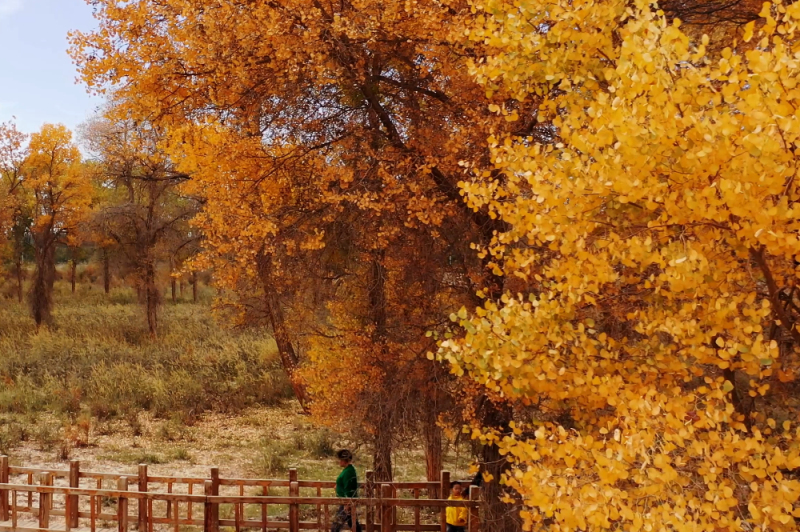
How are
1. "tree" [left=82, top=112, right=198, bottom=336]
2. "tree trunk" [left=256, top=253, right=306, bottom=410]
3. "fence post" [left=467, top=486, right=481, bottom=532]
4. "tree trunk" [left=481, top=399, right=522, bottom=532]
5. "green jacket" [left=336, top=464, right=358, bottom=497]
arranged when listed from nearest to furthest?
"tree trunk" [left=481, top=399, right=522, bottom=532] → "fence post" [left=467, top=486, right=481, bottom=532] → "green jacket" [left=336, top=464, right=358, bottom=497] → "tree trunk" [left=256, top=253, right=306, bottom=410] → "tree" [left=82, top=112, right=198, bottom=336]

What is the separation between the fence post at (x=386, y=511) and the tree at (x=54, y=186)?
87.6ft

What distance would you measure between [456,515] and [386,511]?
0.88m

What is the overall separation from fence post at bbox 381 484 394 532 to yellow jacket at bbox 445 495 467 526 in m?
0.72

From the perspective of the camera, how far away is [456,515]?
865 centimetres

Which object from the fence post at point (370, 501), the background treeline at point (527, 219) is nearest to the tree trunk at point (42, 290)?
the background treeline at point (527, 219)

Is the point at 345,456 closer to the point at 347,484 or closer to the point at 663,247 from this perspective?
the point at 347,484

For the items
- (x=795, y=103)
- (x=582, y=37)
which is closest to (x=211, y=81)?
(x=582, y=37)

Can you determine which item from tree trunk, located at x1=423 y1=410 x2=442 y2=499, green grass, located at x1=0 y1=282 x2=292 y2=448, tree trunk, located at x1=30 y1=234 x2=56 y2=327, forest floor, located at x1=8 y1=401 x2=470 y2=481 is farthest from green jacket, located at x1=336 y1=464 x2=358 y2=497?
tree trunk, located at x1=30 y1=234 x2=56 y2=327

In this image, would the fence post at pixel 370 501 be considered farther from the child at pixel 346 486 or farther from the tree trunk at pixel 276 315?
the tree trunk at pixel 276 315

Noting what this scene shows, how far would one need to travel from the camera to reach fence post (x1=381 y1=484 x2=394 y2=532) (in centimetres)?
855

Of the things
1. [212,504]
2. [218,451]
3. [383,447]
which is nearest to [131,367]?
[218,451]

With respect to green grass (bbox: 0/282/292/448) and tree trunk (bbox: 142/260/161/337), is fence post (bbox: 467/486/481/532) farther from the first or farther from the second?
tree trunk (bbox: 142/260/161/337)

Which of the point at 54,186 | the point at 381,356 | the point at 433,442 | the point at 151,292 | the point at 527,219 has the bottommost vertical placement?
the point at 433,442

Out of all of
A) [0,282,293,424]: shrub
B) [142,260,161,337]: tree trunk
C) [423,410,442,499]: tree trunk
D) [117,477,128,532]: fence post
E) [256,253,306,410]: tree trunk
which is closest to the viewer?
[117,477,128,532]: fence post
